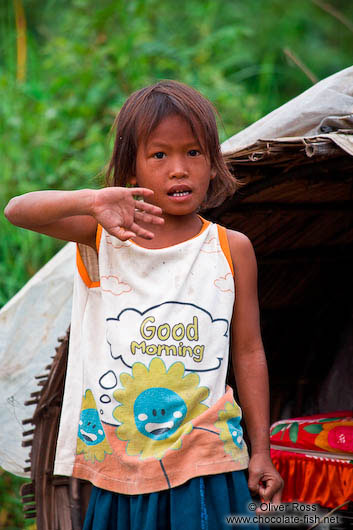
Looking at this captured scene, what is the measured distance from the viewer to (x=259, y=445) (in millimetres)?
1850

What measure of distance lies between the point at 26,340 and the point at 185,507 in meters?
1.12

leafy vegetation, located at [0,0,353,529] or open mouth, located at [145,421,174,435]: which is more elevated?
leafy vegetation, located at [0,0,353,529]

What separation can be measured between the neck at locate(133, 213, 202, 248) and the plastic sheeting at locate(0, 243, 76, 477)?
817 mm

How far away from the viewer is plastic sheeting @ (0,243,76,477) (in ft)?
8.26

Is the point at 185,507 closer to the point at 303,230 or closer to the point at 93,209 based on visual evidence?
the point at 93,209

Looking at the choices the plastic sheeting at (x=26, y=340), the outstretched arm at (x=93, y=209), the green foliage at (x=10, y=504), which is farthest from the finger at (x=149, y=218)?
the green foliage at (x=10, y=504)

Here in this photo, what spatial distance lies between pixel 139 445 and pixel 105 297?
1.26ft

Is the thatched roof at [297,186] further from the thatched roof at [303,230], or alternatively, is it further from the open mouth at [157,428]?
the open mouth at [157,428]

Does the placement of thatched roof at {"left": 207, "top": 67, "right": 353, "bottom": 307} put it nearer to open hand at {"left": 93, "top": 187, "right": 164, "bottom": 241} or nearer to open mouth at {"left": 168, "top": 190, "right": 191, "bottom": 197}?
open mouth at {"left": 168, "top": 190, "right": 191, "bottom": 197}

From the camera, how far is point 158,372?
1744 mm

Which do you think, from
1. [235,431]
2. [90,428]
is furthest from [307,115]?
[90,428]

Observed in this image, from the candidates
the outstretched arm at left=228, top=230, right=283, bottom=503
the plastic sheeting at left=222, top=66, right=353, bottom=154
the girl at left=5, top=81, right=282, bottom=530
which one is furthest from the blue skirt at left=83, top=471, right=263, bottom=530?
the plastic sheeting at left=222, top=66, right=353, bottom=154

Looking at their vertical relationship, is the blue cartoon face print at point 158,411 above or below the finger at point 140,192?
below

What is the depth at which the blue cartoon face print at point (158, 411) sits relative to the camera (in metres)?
1.72
